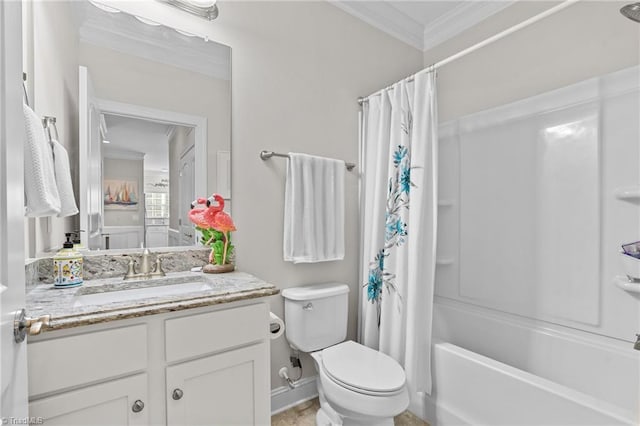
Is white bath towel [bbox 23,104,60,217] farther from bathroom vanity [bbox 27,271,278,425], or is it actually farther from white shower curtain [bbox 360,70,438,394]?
white shower curtain [bbox 360,70,438,394]

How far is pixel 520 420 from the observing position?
4.42ft

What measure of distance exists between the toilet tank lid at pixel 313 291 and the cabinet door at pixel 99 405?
86cm

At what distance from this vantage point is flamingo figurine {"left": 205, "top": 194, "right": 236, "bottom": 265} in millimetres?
1486

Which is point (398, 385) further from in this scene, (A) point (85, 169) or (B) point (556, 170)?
(A) point (85, 169)

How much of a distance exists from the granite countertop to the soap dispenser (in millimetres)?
32

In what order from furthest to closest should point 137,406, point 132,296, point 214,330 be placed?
point 132,296
point 214,330
point 137,406

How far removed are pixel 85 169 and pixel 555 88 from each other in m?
2.46

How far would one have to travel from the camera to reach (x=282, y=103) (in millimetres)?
1827

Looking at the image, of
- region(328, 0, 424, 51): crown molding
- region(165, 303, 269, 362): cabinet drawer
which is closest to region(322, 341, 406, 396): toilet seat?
region(165, 303, 269, 362): cabinet drawer

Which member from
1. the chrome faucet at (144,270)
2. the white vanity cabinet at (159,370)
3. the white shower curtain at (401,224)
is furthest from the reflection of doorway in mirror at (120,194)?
the white shower curtain at (401,224)

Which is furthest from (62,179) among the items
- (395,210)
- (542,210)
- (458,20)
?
(458,20)

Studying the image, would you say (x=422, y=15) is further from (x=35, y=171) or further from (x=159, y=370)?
(x=159, y=370)

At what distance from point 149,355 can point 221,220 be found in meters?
0.65

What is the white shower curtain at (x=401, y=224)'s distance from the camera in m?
1.65
